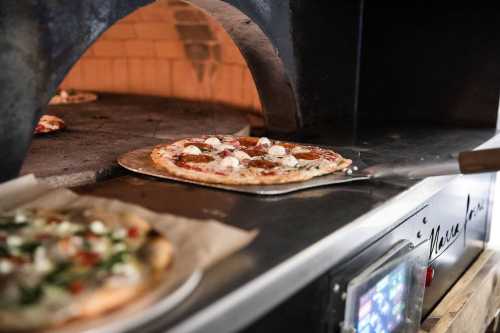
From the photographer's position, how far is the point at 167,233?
1083mm

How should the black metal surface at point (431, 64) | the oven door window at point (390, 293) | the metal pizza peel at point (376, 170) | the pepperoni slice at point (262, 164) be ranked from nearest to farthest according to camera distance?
1. the oven door window at point (390, 293)
2. the metal pizza peel at point (376, 170)
3. the pepperoni slice at point (262, 164)
4. the black metal surface at point (431, 64)

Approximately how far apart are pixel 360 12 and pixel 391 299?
5.81 feet

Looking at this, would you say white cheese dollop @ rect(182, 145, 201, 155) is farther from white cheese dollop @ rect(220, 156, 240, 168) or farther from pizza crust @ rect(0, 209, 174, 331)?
pizza crust @ rect(0, 209, 174, 331)

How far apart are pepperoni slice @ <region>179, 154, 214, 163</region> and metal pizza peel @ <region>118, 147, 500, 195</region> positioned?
90 millimetres

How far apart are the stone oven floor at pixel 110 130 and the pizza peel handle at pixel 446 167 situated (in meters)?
0.83

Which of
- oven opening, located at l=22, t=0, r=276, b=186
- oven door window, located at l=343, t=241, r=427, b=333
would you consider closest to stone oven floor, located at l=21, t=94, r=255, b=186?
oven opening, located at l=22, t=0, r=276, b=186

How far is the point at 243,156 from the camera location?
5.84 ft

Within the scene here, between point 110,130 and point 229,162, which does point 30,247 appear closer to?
point 229,162

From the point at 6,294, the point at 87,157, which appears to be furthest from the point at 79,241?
the point at 87,157

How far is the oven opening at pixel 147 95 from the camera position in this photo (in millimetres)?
1927

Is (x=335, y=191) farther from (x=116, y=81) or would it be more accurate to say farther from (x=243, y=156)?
(x=116, y=81)

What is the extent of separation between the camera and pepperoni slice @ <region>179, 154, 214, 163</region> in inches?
67.1

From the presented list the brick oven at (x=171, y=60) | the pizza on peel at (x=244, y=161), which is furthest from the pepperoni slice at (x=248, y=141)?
the brick oven at (x=171, y=60)

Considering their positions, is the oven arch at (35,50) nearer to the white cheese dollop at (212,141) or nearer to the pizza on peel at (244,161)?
the pizza on peel at (244,161)
